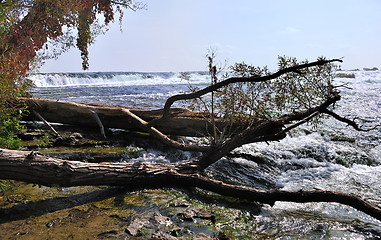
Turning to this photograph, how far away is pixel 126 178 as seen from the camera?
5.25 meters

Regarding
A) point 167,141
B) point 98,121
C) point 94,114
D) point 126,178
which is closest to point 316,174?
point 167,141

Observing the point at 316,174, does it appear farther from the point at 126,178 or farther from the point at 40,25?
the point at 40,25

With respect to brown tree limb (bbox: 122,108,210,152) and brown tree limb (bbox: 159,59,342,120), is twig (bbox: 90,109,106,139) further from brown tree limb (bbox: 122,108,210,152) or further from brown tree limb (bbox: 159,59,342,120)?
brown tree limb (bbox: 159,59,342,120)

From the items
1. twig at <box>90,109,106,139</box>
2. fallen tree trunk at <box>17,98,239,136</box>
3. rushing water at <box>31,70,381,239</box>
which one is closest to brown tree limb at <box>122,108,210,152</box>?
fallen tree trunk at <box>17,98,239,136</box>

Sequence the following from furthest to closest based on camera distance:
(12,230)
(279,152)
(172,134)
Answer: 1. (172,134)
2. (279,152)
3. (12,230)

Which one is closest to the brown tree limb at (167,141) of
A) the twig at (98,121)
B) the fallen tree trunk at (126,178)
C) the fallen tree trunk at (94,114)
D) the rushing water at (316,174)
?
the fallen tree trunk at (94,114)

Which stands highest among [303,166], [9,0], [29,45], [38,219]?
[9,0]

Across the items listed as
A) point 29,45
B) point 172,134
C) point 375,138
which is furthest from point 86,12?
point 375,138

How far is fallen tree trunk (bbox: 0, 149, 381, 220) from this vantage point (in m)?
4.46

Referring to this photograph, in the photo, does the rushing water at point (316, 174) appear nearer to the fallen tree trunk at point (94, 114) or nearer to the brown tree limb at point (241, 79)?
the fallen tree trunk at point (94, 114)

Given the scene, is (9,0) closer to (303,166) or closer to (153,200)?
(153,200)

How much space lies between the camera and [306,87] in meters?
7.95

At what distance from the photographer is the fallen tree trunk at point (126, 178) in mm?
4465

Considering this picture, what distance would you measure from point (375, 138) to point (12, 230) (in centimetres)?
1186
